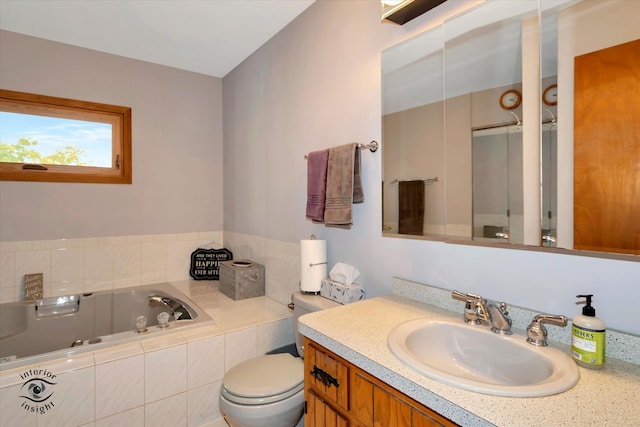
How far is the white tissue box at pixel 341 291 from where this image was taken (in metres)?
1.73

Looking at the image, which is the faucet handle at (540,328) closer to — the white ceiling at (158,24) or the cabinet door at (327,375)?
the cabinet door at (327,375)

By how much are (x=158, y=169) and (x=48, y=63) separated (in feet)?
3.57

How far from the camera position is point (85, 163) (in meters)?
2.78

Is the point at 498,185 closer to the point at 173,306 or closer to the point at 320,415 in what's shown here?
the point at 320,415

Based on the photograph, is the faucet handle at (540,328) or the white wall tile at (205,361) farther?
the white wall tile at (205,361)

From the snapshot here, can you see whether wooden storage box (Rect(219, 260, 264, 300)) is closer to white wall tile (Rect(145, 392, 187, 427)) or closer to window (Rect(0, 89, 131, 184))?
white wall tile (Rect(145, 392, 187, 427))

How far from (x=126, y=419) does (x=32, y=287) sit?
58.3 inches

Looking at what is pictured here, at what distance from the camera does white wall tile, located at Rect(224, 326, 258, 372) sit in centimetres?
197

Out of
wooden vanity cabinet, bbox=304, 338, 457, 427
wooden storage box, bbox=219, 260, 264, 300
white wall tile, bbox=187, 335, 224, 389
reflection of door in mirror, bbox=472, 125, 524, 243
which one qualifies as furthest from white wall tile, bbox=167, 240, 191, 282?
reflection of door in mirror, bbox=472, 125, 524, 243

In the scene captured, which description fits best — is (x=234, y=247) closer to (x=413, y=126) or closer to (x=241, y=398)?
(x=241, y=398)

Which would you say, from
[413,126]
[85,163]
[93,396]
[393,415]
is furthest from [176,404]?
[85,163]

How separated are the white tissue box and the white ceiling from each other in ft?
5.78

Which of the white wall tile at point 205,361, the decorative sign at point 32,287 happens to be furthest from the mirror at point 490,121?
the decorative sign at point 32,287

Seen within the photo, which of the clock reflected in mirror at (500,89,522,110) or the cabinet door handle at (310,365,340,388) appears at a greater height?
the clock reflected in mirror at (500,89,522,110)
